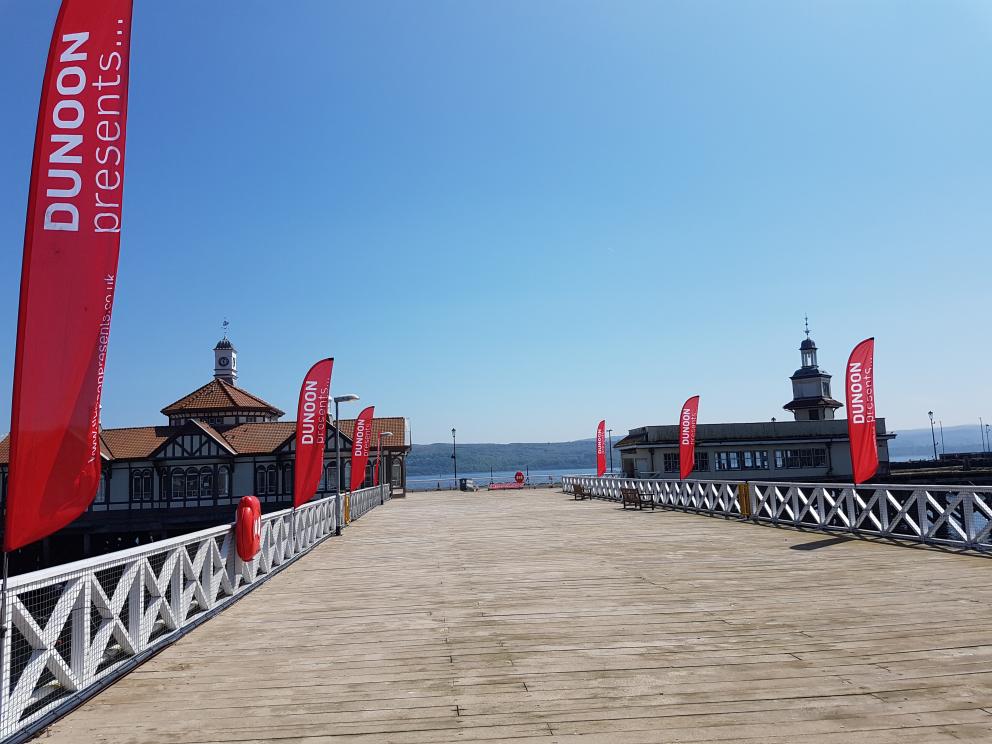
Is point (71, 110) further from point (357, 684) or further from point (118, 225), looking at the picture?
point (357, 684)

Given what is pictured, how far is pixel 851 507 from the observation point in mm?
13203

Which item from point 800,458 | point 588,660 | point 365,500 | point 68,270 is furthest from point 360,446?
point 800,458

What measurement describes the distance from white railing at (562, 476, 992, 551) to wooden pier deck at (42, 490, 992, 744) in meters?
1.03

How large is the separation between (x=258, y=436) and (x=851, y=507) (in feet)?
120

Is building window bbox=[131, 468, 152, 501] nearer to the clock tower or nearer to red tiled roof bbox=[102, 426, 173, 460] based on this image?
red tiled roof bbox=[102, 426, 173, 460]

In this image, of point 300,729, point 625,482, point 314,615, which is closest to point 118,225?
point 300,729

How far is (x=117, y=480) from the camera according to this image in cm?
3966

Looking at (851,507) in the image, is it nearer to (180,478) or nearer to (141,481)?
(180,478)

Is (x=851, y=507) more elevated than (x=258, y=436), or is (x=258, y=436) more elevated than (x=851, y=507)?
(x=258, y=436)

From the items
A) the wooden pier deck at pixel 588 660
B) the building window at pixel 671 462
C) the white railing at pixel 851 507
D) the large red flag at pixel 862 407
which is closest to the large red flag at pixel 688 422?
the white railing at pixel 851 507

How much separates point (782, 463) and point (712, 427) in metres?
4.87

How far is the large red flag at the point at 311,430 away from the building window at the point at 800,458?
34408 mm

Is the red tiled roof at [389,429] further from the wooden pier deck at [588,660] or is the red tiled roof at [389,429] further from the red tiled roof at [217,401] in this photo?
the wooden pier deck at [588,660]

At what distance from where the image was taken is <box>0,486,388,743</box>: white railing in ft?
14.0
